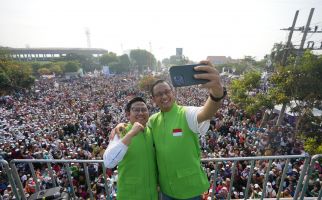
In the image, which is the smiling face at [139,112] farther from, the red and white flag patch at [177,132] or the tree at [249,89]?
the tree at [249,89]

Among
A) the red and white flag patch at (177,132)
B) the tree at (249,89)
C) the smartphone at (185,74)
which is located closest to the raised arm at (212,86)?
the smartphone at (185,74)

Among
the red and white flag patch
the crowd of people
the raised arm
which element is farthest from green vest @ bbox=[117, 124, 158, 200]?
the crowd of people

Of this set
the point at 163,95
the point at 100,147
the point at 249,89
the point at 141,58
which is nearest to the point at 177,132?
the point at 163,95

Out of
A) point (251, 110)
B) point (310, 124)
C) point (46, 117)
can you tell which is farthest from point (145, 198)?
point (46, 117)

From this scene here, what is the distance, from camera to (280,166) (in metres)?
7.97

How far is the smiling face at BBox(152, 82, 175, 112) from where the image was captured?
207cm

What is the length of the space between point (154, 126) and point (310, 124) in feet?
30.9

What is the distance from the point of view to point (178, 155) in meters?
1.98

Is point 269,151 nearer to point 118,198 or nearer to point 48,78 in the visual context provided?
point 118,198

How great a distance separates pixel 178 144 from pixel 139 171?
16.8 inches

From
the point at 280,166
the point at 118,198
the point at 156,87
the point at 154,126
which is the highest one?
the point at 156,87

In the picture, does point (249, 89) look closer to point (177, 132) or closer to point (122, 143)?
point (177, 132)

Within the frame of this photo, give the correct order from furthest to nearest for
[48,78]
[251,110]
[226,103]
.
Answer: [48,78] < [226,103] < [251,110]

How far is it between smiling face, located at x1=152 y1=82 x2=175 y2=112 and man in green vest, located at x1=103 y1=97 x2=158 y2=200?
197 millimetres
